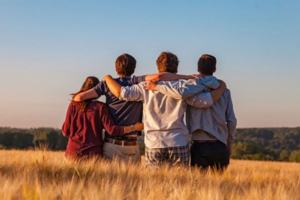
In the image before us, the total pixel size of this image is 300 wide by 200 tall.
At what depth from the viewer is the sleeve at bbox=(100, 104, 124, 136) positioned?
6.47m

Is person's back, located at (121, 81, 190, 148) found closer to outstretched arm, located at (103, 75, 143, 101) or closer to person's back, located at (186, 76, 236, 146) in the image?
outstretched arm, located at (103, 75, 143, 101)

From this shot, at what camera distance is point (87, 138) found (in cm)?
670

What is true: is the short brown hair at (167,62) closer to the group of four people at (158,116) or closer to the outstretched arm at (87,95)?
the group of four people at (158,116)

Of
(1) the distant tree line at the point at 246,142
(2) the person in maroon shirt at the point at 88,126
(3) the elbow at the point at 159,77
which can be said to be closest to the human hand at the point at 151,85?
(3) the elbow at the point at 159,77

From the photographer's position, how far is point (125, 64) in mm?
6570

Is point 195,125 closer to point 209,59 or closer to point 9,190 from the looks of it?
point 209,59

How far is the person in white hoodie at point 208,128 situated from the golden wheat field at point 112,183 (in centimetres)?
60

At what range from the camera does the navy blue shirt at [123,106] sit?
21.7 ft

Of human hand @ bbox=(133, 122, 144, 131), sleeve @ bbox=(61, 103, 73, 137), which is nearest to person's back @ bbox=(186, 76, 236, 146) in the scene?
human hand @ bbox=(133, 122, 144, 131)

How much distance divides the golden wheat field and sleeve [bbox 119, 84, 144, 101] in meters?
1.16

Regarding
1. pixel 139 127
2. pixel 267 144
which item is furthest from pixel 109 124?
pixel 267 144

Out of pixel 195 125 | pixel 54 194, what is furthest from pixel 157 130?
pixel 54 194

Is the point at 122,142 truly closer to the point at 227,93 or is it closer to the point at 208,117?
the point at 208,117

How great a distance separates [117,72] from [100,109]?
65cm
